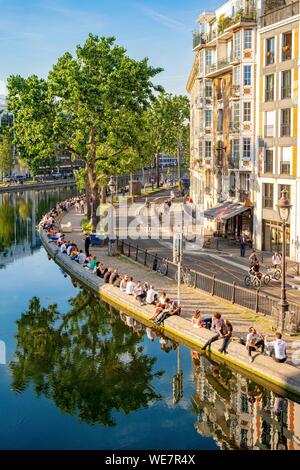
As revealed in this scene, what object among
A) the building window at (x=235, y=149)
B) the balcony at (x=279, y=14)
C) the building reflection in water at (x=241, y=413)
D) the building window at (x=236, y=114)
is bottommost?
the building reflection in water at (x=241, y=413)

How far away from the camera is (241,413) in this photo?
67.9ft

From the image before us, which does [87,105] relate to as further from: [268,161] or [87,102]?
[268,161]

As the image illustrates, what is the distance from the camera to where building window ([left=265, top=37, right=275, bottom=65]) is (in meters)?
43.9

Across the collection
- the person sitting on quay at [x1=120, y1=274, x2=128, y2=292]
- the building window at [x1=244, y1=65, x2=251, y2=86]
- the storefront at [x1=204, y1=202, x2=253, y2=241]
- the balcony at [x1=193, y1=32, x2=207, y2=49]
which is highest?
the balcony at [x1=193, y1=32, x2=207, y2=49]

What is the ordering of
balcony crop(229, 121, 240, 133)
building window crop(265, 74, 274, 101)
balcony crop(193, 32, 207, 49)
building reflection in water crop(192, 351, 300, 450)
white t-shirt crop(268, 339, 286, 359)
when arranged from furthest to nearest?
balcony crop(193, 32, 207, 49) < balcony crop(229, 121, 240, 133) < building window crop(265, 74, 274, 101) < white t-shirt crop(268, 339, 286, 359) < building reflection in water crop(192, 351, 300, 450)

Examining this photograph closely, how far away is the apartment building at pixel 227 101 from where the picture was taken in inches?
1874

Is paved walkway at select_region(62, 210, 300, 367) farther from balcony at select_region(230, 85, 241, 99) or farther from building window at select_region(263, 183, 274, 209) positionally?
balcony at select_region(230, 85, 241, 99)

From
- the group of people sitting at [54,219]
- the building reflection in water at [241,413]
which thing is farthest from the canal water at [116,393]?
the group of people sitting at [54,219]

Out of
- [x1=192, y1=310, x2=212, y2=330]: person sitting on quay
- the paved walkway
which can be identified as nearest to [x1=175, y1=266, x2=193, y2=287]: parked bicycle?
the paved walkway

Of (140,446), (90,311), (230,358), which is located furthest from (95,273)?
(140,446)

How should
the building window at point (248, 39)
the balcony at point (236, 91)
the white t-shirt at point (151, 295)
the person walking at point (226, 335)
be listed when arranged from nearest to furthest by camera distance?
the person walking at point (226, 335) → the white t-shirt at point (151, 295) → the building window at point (248, 39) → the balcony at point (236, 91)

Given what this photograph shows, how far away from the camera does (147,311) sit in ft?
102

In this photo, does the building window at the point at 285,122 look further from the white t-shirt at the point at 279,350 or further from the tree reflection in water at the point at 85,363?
the white t-shirt at the point at 279,350

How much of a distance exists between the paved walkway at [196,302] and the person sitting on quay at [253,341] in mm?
1253
